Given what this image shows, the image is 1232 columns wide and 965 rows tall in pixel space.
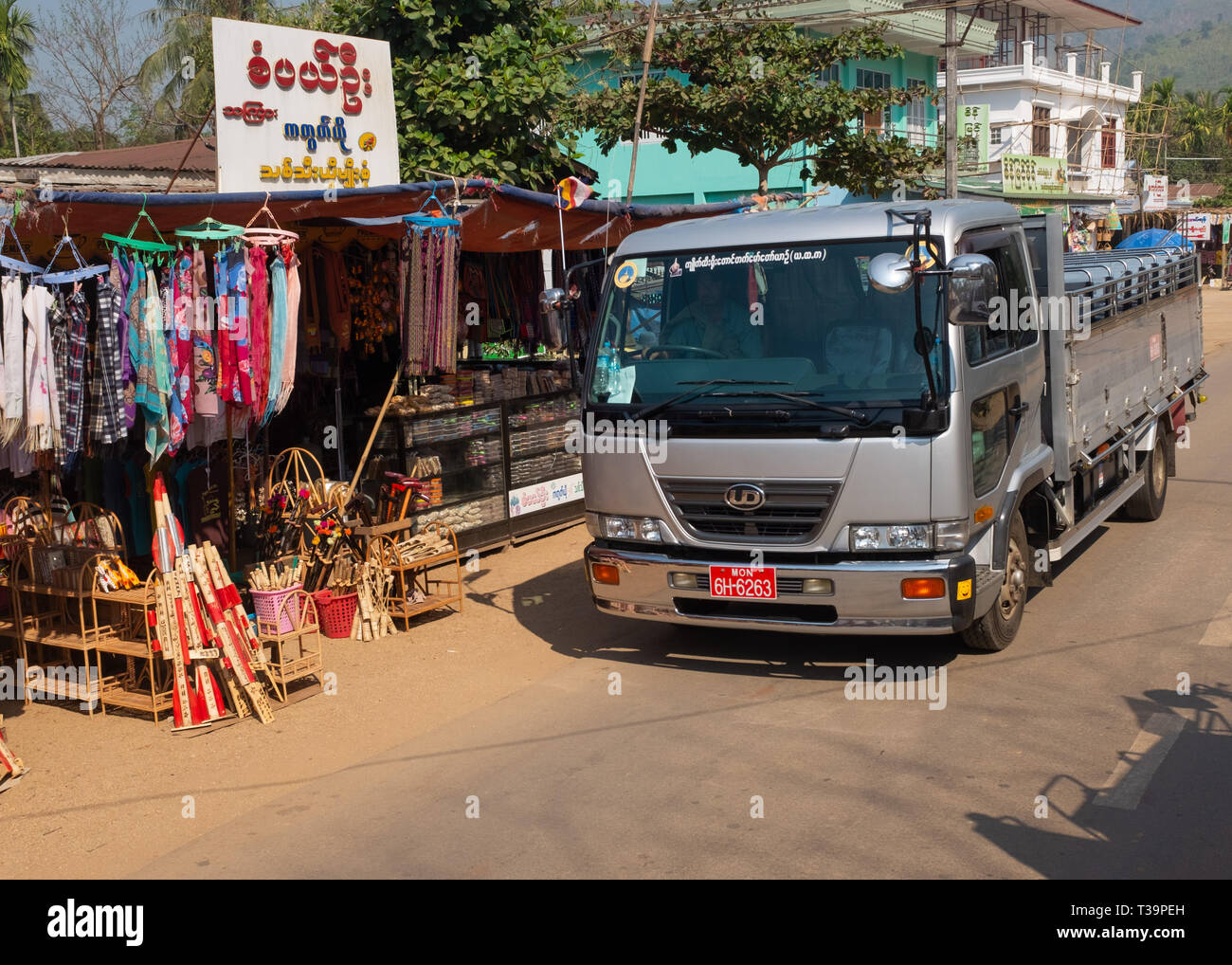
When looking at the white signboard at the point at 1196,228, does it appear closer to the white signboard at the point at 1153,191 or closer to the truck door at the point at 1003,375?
the white signboard at the point at 1153,191

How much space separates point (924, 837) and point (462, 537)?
18.6 feet

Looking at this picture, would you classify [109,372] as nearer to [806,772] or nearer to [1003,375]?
[806,772]

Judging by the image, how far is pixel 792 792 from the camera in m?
4.88

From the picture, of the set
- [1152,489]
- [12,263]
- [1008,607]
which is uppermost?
[12,263]

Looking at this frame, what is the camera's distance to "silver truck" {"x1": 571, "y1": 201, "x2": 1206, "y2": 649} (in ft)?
19.1

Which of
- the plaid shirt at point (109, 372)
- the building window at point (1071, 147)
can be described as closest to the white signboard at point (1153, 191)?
the building window at point (1071, 147)

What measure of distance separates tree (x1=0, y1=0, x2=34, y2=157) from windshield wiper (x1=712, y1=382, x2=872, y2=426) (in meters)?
26.3

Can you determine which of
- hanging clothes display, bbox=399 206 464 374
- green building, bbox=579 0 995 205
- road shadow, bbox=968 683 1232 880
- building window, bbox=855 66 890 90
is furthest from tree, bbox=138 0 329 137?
road shadow, bbox=968 683 1232 880

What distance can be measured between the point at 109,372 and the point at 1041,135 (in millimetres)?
39763

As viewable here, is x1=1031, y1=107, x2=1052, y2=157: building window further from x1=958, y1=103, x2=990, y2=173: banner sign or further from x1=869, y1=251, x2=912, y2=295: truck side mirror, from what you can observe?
x1=869, y1=251, x2=912, y2=295: truck side mirror

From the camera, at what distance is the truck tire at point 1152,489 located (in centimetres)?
962

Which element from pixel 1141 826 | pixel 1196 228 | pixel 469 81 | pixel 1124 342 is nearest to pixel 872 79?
pixel 1196 228

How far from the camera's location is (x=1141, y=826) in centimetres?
442

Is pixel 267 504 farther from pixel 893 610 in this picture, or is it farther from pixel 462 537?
pixel 893 610
